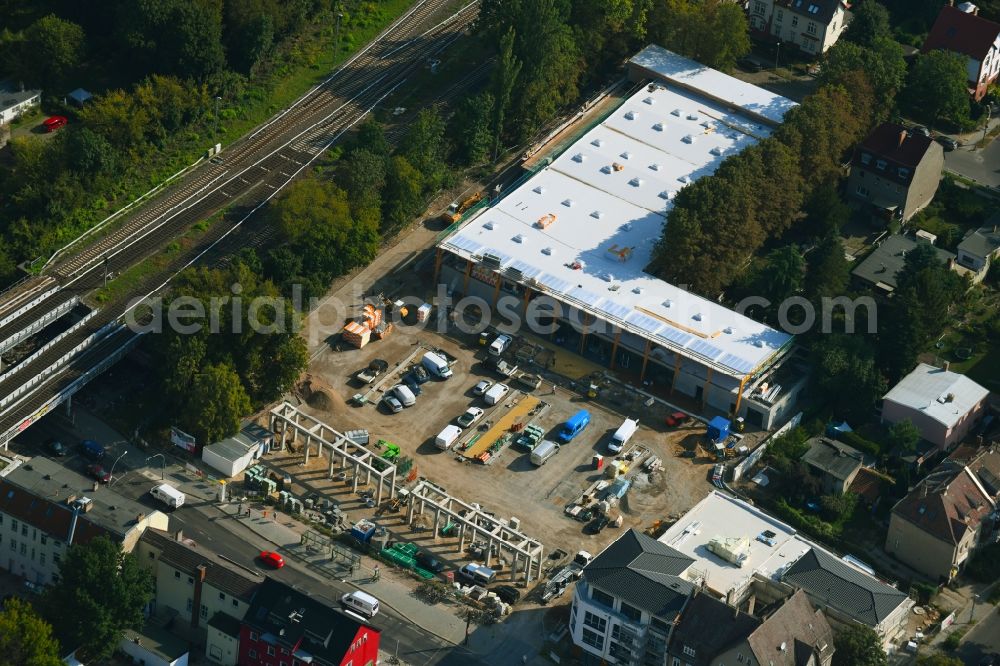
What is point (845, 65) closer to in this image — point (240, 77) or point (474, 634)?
point (240, 77)

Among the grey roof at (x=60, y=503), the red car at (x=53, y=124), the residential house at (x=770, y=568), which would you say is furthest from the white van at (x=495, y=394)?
the red car at (x=53, y=124)

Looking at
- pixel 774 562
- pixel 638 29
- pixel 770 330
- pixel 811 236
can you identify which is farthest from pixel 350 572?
pixel 638 29

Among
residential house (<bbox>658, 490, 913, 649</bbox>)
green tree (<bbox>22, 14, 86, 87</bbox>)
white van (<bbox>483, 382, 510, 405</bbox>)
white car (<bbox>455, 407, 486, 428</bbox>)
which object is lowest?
white car (<bbox>455, 407, 486, 428</bbox>)

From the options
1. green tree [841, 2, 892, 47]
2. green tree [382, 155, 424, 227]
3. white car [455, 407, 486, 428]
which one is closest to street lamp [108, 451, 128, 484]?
white car [455, 407, 486, 428]

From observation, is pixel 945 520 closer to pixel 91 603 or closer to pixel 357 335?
pixel 357 335

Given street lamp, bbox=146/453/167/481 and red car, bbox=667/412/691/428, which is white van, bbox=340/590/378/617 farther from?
red car, bbox=667/412/691/428

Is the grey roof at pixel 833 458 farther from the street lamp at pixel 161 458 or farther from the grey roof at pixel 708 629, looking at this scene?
the street lamp at pixel 161 458
